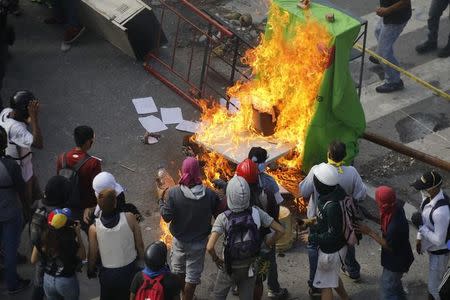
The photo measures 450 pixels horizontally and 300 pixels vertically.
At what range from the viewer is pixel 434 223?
292 inches

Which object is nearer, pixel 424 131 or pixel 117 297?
pixel 117 297

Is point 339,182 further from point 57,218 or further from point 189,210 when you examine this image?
point 57,218

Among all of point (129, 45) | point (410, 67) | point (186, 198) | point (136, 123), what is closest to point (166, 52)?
point (129, 45)

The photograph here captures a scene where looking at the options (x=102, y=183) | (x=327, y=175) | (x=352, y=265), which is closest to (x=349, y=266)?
(x=352, y=265)

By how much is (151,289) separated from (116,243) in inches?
31.2

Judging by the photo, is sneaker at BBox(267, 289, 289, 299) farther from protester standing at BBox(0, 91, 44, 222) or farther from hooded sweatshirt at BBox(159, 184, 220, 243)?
protester standing at BBox(0, 91, 44, 222)

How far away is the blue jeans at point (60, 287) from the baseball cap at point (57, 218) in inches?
22.4

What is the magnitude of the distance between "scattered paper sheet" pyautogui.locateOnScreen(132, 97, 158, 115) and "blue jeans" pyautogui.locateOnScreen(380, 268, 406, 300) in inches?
185

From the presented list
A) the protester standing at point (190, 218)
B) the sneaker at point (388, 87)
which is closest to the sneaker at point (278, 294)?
the protester standing at point (190, 218)

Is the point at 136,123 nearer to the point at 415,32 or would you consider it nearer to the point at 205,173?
the point at 205,173

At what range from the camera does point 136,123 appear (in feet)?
36.2

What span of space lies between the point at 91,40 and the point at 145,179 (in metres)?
3.54

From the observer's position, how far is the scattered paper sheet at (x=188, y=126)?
10.9 m

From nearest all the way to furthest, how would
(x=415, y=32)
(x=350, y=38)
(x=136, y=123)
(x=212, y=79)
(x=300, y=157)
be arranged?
1. (x=350, y=38)
2. (x=300, y=157)
3. (x=136, y=123)
4. (x=212, y=79)
5. (x=415, y=32)
